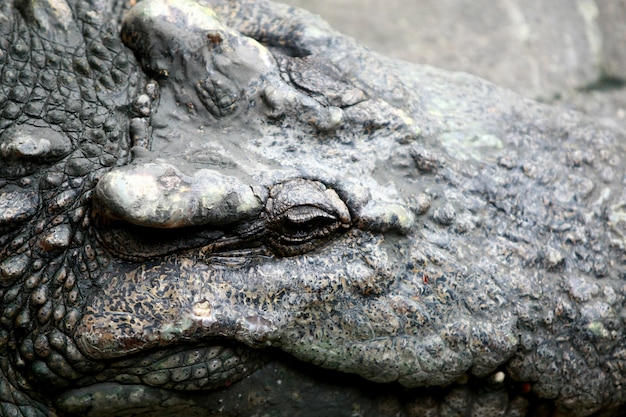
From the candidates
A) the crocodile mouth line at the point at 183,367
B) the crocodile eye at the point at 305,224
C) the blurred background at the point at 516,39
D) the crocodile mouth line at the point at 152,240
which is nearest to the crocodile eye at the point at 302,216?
the crocodile eye at the point at 305,224

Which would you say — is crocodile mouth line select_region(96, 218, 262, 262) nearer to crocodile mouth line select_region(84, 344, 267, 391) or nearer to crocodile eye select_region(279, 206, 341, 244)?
crocodile eye select_region(279, 206, 341, 244)

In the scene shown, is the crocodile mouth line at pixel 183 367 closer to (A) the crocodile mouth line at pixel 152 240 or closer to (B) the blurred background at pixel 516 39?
(A) the crocodile mouth line at pixel 152 240

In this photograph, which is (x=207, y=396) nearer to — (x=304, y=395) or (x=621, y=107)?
(x=304, y=395)

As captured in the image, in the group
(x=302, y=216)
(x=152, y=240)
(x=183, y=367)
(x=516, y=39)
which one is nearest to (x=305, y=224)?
(x=302, y=216)

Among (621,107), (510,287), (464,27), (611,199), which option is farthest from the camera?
(464,27)

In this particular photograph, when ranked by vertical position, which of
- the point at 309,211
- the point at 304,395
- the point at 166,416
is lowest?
the point at 166,416

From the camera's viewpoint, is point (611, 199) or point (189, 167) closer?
point (189, 167)

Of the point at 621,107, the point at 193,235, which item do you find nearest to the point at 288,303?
the point at 193,235

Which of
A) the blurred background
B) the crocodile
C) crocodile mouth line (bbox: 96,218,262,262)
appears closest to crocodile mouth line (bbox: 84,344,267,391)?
the crocodile

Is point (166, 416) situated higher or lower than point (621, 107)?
lower
